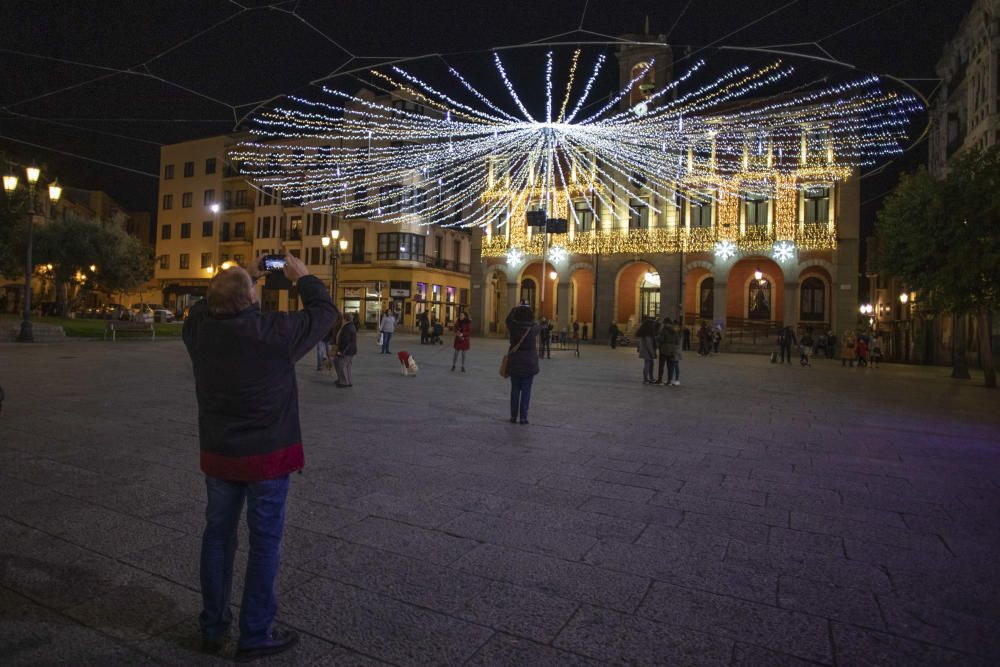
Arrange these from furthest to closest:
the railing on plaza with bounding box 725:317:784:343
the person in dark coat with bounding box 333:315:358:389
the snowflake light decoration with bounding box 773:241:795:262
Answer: the railing on plaza with bounding box 725:317:784:343
the snowflake light decoration with bounding box 773:241:795:262
the person in dark coat with bounding box 333:315:358:389

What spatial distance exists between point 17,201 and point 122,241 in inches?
574

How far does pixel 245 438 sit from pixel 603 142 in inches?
634

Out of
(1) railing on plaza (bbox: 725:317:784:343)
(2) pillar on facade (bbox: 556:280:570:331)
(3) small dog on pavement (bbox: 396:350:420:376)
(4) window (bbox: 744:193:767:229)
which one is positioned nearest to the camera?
(3) small dog on pavement (bbox: 396:350:420:376)

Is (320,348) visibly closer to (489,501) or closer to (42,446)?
(42,446)

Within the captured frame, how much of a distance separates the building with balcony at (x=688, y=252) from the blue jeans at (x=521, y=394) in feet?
72.7

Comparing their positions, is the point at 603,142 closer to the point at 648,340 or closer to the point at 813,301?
the point at 648,340

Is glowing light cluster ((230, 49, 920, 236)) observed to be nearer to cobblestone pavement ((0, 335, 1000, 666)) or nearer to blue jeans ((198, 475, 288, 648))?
cobblestone pavement ((0, 335, 1000, 666))

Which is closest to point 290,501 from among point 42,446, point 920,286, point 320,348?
point 42,446

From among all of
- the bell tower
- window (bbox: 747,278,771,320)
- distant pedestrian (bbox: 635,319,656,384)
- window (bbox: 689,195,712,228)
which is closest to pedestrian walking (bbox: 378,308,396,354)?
distant pedestrian (bbox: 635,319,656,384)

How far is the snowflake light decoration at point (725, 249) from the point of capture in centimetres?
3453

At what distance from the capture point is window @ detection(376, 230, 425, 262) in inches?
1855

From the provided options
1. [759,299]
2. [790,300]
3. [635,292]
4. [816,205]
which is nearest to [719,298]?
[759,299]

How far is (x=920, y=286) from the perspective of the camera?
701 inches

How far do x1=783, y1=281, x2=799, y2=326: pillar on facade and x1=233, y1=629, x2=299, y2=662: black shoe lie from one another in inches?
1332
